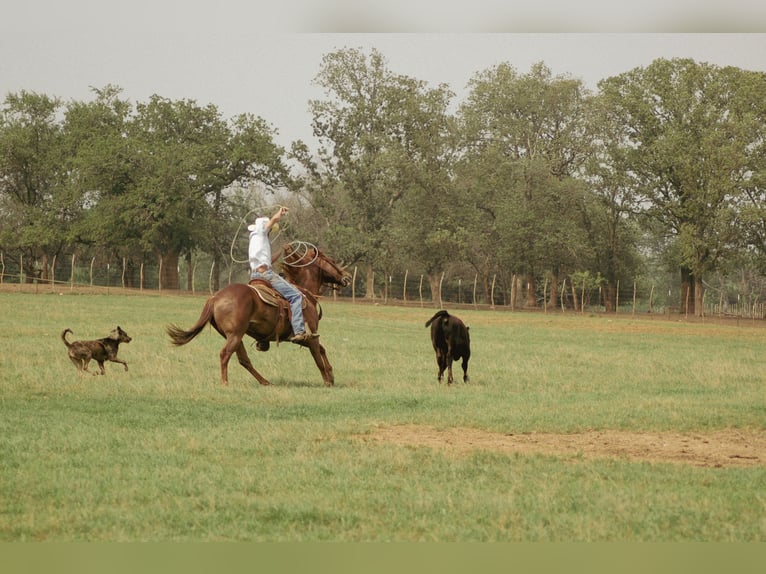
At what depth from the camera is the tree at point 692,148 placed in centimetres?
4919

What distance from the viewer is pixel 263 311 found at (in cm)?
1424

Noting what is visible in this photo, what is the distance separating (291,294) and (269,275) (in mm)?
392

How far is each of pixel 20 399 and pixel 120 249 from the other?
157ft

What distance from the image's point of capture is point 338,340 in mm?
24359

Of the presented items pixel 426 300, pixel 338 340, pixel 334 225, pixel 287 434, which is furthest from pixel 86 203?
pixel 287 434

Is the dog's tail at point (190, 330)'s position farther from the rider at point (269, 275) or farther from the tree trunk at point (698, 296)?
the tree trunk at point (698, 296)

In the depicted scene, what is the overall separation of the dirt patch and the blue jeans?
373 centimetres

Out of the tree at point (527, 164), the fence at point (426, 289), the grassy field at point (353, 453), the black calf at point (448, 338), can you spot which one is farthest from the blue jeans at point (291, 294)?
the tree at point (527, 164)

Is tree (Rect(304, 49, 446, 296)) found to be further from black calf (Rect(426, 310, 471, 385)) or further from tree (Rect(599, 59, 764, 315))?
black calf (Rect(426, 310, 471, 385))

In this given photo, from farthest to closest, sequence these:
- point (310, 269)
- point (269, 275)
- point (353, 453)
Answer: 1. point (310, 269)
2. point (269, 275)
3. point (353, 453)

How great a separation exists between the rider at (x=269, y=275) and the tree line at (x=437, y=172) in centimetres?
3842

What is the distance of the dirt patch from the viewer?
944cm

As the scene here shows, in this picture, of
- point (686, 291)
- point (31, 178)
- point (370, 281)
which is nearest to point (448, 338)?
point (370, 281)

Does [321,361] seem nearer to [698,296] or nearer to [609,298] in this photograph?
[698,296]
